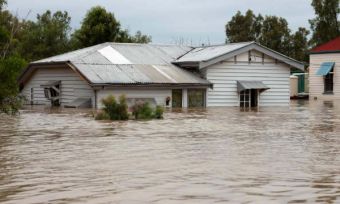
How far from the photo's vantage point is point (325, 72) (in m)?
52.9

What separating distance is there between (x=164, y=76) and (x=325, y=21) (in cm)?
2763

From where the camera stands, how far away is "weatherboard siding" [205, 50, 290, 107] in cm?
4016

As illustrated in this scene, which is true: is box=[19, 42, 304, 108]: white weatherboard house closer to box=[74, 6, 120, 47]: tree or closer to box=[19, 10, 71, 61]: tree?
box=[74, 6, 120, 47]: tree

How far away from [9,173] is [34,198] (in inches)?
93.9

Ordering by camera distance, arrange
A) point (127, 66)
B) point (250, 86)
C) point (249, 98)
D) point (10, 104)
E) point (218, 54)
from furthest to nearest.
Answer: point (249, 98) < point (250, 86) < point (218, 54) < point (127, 66) < point (10, 104)

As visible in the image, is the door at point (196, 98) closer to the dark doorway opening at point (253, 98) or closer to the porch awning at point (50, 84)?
the dark doorway opening at point (253, 98)

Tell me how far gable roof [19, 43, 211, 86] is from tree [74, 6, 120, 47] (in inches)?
281

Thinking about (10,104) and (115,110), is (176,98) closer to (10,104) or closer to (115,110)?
(115,110)

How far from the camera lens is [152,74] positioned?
37.6 m

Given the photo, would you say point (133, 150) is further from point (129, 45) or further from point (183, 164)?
point (129, 45)

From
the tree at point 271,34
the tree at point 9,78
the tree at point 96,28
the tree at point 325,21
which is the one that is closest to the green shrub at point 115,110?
the tree at point 9,78

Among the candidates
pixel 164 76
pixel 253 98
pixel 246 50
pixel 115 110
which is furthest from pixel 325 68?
pixel 115 110

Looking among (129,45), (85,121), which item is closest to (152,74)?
(129,45)

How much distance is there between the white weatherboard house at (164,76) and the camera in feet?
118
